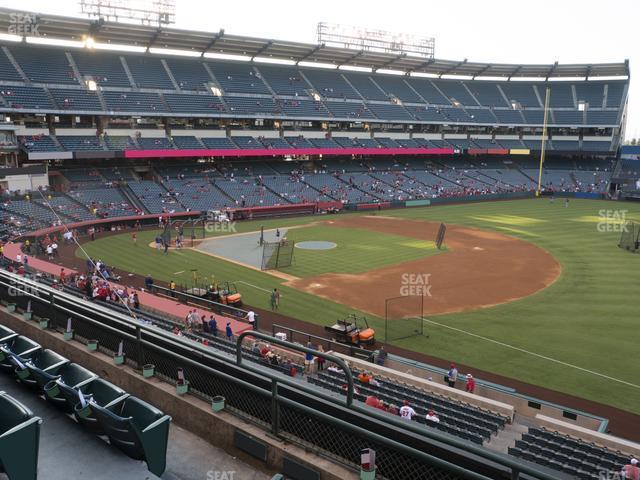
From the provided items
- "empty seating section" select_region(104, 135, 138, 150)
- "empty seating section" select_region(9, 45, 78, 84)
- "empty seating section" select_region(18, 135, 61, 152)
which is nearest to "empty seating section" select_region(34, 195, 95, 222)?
"empty seating section" select_region(18, 135, 61, 152)

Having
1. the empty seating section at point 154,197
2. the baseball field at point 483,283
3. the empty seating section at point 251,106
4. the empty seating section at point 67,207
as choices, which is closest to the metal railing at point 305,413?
the baseball field at point 483,283

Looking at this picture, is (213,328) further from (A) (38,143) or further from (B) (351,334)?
(A) (38,143)

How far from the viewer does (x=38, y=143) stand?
55.4m

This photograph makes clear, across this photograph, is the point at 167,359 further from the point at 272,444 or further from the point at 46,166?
the point at 46,166

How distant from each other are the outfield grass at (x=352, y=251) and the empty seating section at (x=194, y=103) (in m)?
27.1

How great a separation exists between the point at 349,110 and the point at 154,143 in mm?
34434

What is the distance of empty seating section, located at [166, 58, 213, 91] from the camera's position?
72.1 meters

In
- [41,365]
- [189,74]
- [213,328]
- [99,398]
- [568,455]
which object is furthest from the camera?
[189,74]

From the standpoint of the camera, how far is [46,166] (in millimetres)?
55688

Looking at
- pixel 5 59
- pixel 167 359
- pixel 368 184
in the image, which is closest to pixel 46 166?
pixel 5 59

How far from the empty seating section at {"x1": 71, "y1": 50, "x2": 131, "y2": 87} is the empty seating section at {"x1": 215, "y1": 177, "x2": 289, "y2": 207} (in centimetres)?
1894

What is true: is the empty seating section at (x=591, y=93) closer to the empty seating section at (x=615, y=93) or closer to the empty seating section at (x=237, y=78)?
the empty seating section at (x=615, y=93)

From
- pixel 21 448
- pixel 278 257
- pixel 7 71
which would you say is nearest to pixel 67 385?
pixel 21 448

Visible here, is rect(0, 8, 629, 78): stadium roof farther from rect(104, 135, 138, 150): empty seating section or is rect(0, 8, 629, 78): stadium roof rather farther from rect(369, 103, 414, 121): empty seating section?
rect(104, 135, 138, 150): empty seating section
